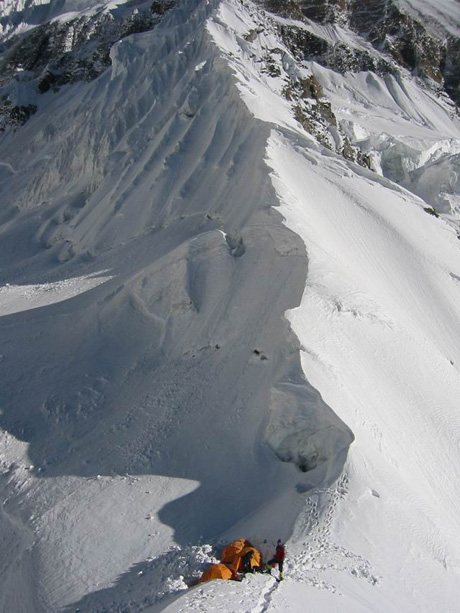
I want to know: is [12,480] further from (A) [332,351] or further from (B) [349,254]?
(B) [349,254]

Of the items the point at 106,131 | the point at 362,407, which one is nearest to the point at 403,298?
the point at 362,407

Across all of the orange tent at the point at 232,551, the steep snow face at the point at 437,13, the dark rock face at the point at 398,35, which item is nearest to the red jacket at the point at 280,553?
the orange tent at the point at 232,551

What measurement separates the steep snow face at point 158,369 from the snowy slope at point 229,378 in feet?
0.19

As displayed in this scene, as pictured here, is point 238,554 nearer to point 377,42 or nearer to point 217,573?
point 217,573

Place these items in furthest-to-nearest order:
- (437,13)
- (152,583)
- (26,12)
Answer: (26,12) < (437,13) < (152,583)

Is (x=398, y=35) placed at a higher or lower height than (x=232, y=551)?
higher

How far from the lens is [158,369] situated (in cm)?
1545

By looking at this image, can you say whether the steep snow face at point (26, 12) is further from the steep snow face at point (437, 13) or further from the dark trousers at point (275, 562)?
the dark trousers at point (275, 562)

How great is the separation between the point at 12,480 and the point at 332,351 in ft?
23.4

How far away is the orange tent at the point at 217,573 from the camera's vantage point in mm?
8406

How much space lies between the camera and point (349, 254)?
1892cm

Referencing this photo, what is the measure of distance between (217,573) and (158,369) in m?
7.50

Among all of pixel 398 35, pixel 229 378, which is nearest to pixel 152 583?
pixel 229 378

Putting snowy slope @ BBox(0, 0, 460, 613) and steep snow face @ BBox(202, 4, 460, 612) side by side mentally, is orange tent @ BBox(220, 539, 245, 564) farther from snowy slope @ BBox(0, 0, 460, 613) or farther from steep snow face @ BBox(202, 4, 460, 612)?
steep snow face @ BBox(202, 4, 460, 612)
